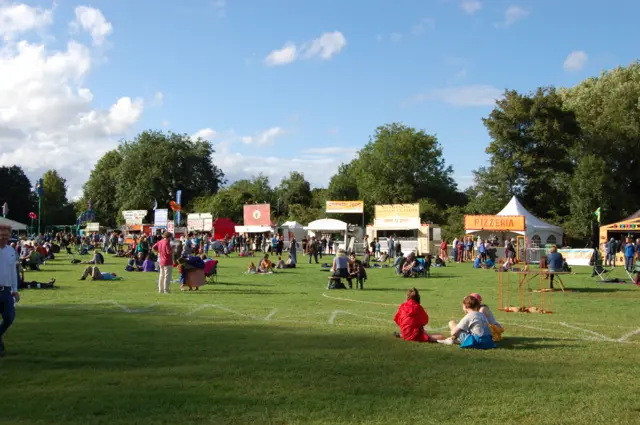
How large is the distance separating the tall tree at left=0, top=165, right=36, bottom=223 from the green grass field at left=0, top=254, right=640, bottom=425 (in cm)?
7389

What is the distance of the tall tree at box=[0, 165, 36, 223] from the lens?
79.2 m

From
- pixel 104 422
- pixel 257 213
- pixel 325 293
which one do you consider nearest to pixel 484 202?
pixel 257 213

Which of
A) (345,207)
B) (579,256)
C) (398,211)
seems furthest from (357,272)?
(345,207)

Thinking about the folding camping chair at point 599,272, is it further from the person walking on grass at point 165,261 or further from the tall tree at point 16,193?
the tall tree at point 16,193

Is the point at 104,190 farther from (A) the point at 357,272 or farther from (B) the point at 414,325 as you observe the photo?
(B) the point at 414,325

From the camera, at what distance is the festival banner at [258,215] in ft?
184

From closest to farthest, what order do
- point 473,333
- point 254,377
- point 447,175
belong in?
point 254,377 < point 473,333 < point 447,175

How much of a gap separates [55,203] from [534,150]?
76.5 meters

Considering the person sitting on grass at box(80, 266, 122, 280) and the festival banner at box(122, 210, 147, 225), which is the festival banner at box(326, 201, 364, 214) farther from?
the person sitting on grass at box(80, 266, 122, 280)

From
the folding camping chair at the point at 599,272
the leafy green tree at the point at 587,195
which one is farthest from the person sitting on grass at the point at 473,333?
the leafy green tree at the point at 587,195

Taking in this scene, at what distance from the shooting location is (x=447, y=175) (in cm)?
7506

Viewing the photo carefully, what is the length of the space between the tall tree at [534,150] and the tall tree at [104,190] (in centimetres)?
5300

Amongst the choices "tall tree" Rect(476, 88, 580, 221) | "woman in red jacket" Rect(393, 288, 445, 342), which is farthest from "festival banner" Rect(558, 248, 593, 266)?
"woman in red jacket" Rect(393, 288, 445, 342)

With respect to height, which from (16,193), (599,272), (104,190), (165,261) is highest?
(104,190)
